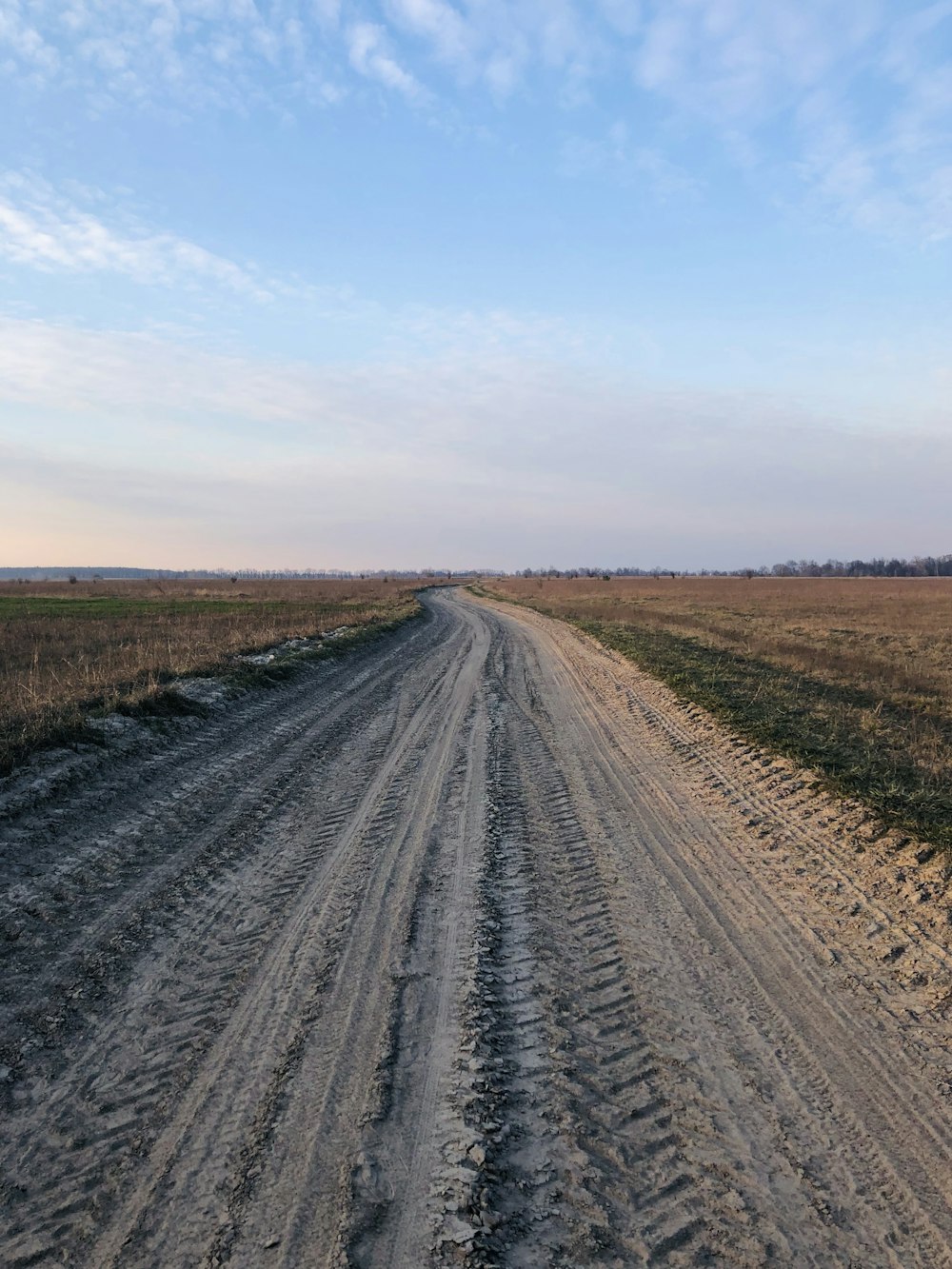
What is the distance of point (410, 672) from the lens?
16203 mm

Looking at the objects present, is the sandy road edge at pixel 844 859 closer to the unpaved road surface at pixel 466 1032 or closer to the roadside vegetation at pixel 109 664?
the unpaved road surface at pixel 466 1032

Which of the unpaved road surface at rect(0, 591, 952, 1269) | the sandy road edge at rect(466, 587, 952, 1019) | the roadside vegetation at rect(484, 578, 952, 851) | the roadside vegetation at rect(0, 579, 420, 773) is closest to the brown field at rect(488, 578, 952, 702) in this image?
the roadside vegetation at rect(484, 578, 952, 851)

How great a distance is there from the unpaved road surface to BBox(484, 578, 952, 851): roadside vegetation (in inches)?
32.5

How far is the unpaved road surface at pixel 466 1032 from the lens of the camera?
8.30 ft

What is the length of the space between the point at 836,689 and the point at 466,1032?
1257 cm

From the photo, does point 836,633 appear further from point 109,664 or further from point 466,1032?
point 466,1032

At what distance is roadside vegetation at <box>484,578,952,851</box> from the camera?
7.31 metres

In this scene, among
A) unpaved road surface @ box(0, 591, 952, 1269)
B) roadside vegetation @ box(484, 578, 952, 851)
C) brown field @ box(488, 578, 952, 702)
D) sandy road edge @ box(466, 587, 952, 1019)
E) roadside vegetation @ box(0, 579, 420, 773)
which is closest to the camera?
unpaved road surface @ box(0, 591, 952, 1269)

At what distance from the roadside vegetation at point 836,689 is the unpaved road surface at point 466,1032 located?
2.71 ft

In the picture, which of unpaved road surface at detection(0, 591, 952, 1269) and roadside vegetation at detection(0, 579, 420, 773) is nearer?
unpaved road surface at detection(0, 591, 952, 1269)

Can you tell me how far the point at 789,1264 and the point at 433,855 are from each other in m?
3.77

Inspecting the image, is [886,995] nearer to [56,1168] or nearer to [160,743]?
[56,1168]

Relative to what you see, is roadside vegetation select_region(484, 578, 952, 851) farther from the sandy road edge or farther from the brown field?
the sandy road edge

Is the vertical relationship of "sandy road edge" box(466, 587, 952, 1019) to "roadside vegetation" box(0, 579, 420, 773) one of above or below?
below
